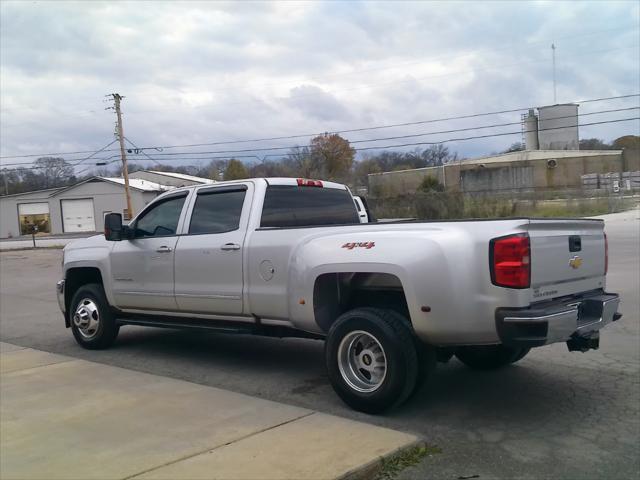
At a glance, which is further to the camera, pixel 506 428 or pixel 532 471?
pixel 506 428

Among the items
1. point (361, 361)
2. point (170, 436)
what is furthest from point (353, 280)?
point (170, 436)

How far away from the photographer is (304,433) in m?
4.63

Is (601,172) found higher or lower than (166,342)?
higher

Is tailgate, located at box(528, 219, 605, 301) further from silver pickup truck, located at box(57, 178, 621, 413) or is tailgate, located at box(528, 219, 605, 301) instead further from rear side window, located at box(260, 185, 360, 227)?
rear side window, located at box(260, 185, 360, 227)

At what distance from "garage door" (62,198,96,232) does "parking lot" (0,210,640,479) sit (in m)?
63.4

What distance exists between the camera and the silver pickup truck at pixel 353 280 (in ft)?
14.9

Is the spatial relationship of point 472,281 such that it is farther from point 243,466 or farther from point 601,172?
point 601,172

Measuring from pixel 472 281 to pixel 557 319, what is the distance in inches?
25.7

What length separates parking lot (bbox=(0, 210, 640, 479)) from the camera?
169 inches

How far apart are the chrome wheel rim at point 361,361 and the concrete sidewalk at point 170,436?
1.31 ft

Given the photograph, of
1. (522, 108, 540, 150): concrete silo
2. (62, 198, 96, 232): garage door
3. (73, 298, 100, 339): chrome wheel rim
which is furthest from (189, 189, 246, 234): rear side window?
(522, 108, 540, 150): concrete silo

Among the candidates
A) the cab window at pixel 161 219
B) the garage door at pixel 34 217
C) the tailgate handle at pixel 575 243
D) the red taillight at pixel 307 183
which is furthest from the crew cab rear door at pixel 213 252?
the garage door at pixel 34 217

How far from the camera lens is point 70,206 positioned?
230ft

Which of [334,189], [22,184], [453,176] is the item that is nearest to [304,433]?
[334,189]
